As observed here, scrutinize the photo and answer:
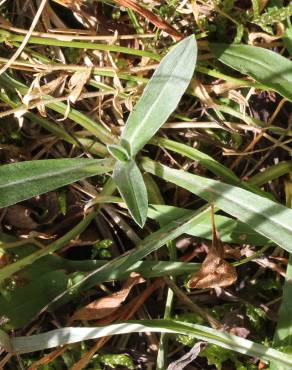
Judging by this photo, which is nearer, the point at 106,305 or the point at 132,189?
the point at 132,189

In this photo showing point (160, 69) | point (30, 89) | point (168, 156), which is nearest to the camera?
→ point (160, 69)

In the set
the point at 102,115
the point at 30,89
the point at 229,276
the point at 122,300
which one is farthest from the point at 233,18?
the point at 122,300

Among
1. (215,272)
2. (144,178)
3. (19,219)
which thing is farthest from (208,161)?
(19,219)

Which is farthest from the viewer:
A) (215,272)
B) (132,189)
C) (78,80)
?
(78,80)

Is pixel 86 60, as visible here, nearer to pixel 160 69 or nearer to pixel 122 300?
pixel 160 69

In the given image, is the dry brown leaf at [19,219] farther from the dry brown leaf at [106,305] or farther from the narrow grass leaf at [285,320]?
the narrow grass leaf at [285,320]

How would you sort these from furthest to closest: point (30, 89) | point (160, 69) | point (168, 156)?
point (168, 156) → point (30, 89) → point (160, 69)

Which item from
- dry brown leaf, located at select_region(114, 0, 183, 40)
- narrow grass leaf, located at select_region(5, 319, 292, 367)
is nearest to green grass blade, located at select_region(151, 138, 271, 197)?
dry brown leaf, located at select_region(114, 0, 183, 40)

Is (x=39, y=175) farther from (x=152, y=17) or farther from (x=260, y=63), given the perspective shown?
(x=260, y=63)
